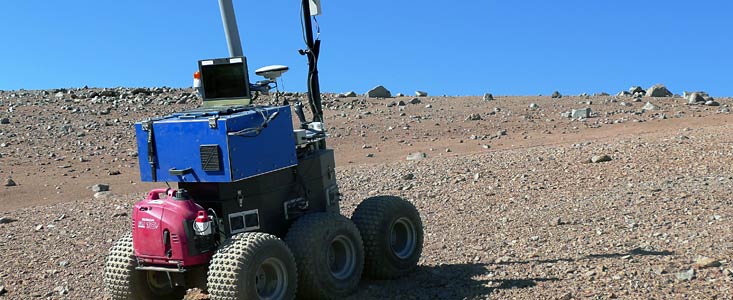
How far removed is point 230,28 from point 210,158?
209 centimetres

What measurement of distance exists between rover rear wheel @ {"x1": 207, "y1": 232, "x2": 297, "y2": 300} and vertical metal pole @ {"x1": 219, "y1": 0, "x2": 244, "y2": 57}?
7.91 ft

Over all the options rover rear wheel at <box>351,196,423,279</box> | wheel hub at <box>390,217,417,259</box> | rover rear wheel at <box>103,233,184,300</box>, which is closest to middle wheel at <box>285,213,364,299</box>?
rover rear wheel at <box>351,196,423,279</box>

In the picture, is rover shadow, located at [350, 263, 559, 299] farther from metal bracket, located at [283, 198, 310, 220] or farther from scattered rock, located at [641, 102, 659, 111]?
scattered rock, located at [641, 102, 659, 111]

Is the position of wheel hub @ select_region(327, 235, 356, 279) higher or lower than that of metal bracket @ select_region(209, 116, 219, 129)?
lower

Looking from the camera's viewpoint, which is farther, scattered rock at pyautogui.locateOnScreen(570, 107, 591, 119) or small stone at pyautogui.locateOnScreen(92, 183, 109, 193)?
scattered rock at pyautogui.locateOnScreen(570, 107, 591, 119)

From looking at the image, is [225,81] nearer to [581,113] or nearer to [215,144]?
[215,144]

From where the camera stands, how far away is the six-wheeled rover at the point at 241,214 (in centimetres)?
745

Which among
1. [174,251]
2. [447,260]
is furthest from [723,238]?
[174,251]

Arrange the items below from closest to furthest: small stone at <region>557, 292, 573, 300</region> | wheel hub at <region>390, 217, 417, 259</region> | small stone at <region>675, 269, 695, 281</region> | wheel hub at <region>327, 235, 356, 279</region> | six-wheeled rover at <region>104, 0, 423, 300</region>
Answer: six-wheeled rover at <region>104, 0, 423, 300</region> < small stone at <region>557, 292, 573, 300</region> < small stone at <region>675, 269, 695, 281</region> < wheel hub at <region>327, 235, 356, 279</region> < wheel hub at <region>390, 217, 417, 259</region>

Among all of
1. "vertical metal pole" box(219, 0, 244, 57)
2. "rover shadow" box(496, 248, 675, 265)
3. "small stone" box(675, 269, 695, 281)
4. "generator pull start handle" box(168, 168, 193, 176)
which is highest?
"vertical metal pole" box(219, 0, 244, 57)

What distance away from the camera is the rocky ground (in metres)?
8.61

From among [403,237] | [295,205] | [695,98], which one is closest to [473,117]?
[695,98]

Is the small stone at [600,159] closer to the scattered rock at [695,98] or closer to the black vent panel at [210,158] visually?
the black vent panel at [210,158]

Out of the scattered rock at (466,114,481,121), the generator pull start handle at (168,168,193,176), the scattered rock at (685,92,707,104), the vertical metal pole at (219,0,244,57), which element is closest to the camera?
the generator pull start handle at (168,168,193,176)
